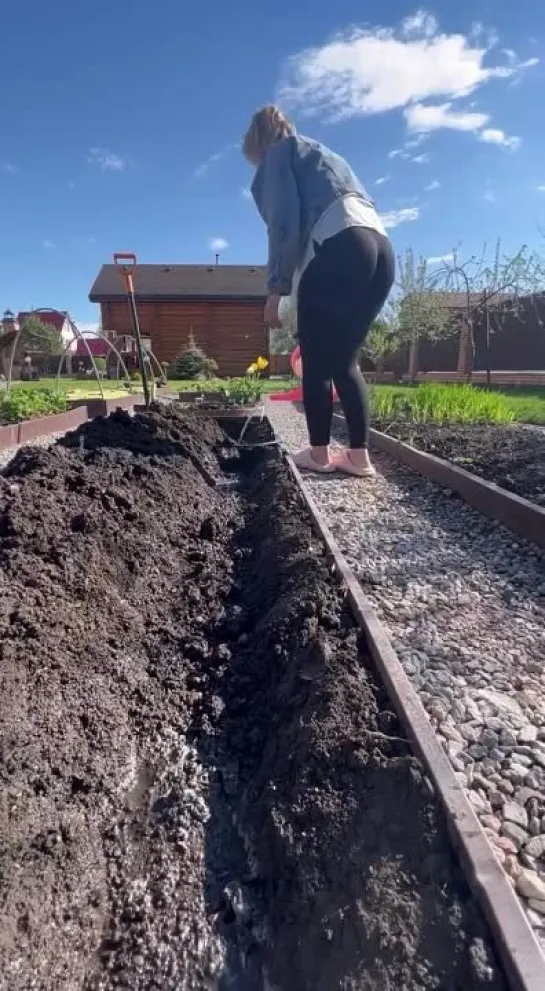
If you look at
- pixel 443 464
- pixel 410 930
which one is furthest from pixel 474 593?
pixel 443 464

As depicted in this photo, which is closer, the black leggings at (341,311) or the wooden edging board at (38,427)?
the black leggings at (341,311)

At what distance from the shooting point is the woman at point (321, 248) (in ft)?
11.3

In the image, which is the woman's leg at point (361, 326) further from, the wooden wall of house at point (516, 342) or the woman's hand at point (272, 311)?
the wooden wall of house at point (516, 342)

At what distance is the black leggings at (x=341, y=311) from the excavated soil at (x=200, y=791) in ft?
5.08

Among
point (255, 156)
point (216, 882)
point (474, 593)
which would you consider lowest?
point (216, 882)

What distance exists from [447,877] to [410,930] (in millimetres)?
97

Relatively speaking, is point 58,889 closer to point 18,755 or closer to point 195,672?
point 18,755

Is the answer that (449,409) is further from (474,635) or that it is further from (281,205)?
(474,635)

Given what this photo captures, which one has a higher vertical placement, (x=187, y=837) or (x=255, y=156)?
(x=255, y=156)

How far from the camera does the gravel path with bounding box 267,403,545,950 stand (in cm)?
A: 119

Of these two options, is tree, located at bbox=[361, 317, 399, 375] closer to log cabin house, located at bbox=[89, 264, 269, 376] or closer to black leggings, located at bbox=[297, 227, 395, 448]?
log cabin house, located at bbox=[89, 264, 269, 376]

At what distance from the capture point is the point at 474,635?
6.32 feet

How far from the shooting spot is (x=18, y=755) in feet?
4.50

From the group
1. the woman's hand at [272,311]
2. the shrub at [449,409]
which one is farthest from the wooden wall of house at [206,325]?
the woman's hand at [272,311]
